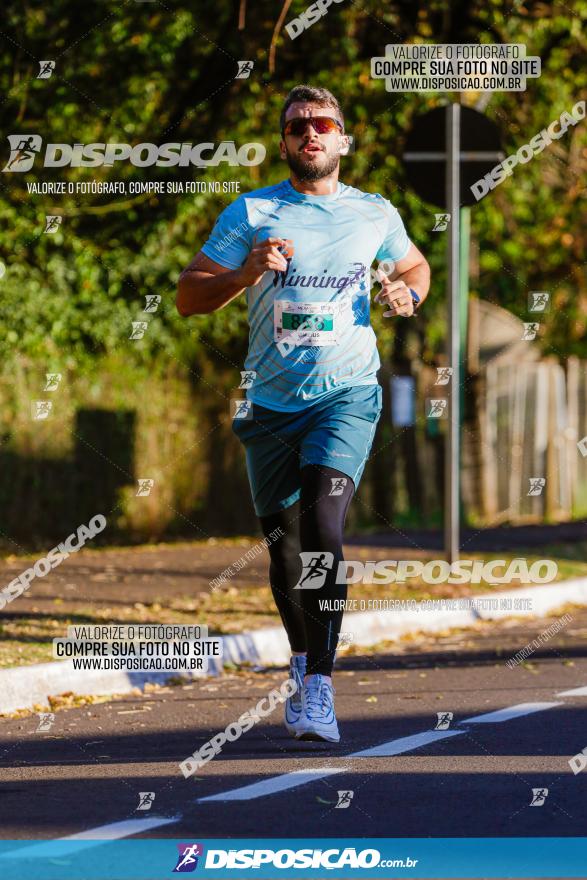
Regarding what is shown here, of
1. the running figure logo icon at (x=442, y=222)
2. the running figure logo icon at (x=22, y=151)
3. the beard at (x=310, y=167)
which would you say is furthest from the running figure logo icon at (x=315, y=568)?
the running figure logo icon at (x=22, y=151)

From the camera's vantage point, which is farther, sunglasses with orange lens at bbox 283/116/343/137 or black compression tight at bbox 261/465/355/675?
sunglasses with orange lens at bbox 283/116/343/137

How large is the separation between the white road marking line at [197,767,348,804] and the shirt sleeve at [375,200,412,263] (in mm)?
1964

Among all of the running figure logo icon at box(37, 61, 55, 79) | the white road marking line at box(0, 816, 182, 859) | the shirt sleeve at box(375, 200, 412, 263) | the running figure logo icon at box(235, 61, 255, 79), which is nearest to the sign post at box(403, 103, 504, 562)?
the running figure logo icon at box(235, 61, 255, 79)

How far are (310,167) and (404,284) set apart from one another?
543 millimetres

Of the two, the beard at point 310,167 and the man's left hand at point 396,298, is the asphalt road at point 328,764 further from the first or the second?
the beard at point 310,167

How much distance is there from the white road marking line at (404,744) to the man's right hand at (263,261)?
1.64 meters

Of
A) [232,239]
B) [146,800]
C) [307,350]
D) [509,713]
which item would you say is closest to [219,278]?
[232,239]

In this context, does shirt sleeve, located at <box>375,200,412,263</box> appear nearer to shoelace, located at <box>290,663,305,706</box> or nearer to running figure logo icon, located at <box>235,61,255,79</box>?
shoelace, located at <box>290,663,305,706</box>

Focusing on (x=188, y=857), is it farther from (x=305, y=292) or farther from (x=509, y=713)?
(x=509, y=713)

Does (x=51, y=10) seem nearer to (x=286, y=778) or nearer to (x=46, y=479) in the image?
(x=46, y=479)

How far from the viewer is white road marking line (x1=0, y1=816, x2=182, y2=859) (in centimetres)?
425

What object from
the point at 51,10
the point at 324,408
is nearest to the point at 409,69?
the point at 51,10

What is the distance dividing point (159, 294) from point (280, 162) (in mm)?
1853

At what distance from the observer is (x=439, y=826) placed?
4.46 metres
